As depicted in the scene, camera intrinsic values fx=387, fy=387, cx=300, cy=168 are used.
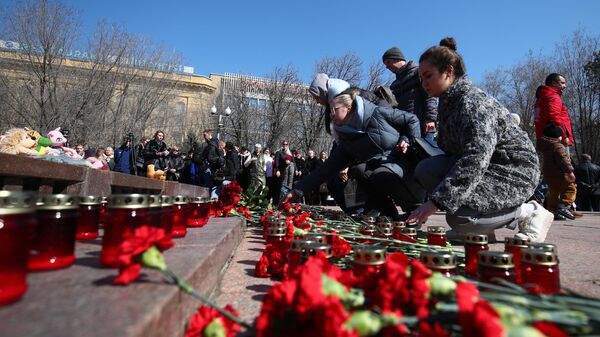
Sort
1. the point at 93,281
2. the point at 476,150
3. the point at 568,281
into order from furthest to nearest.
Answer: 1. the point at 476,150
2. the point at 568,281
3. the point at 93,281

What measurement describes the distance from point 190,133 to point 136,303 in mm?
33286

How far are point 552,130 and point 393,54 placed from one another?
253 cm

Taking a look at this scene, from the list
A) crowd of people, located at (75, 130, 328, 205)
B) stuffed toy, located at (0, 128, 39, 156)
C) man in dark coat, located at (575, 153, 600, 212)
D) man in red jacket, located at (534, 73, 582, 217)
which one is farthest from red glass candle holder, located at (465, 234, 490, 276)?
man in dark coat, located at (575, 153, 600, 212)

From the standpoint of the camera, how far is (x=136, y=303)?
0.75 metres

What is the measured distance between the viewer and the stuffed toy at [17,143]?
399 cm

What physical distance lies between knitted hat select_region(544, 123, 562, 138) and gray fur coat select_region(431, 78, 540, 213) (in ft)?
11.5

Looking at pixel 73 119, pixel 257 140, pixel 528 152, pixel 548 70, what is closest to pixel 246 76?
pixel 257 140

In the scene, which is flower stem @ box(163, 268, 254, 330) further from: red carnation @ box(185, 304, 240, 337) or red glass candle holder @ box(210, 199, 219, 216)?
red glass candle holder @ box(210, 199, 219, 216)

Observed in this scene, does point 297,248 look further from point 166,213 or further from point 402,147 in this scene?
point 402,147

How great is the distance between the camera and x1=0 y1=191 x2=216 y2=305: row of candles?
0.76m

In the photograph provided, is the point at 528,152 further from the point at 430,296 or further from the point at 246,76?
the point at 246,76

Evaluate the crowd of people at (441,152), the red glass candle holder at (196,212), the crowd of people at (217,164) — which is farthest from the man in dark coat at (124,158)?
the red glass candle holder at (196,212)

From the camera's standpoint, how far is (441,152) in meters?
3.55

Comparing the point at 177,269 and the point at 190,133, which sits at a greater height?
the point at 190,133
